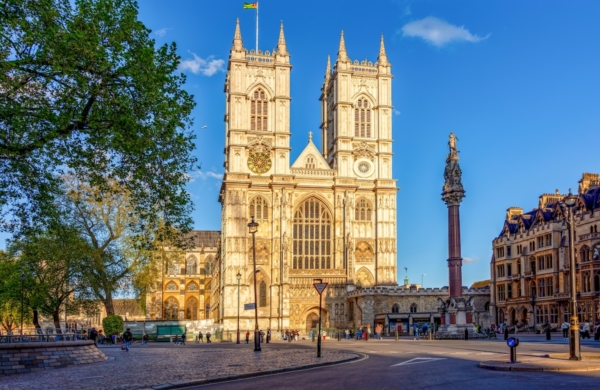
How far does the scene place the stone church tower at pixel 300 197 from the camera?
235ft

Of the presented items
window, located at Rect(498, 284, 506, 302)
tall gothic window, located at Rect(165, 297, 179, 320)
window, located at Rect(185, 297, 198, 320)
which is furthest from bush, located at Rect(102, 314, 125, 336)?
window, located at Rect(185, 297, 198, 320)

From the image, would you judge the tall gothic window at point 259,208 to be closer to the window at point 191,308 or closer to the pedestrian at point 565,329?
the pedestrian at point 565,329

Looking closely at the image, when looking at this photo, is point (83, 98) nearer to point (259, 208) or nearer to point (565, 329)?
point (565, 329)

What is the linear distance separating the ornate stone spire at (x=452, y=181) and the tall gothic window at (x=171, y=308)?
79.1 metres

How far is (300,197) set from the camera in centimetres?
7488

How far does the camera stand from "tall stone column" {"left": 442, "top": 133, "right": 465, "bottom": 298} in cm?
4362

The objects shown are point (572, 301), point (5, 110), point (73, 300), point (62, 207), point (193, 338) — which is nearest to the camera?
point (5, 110)

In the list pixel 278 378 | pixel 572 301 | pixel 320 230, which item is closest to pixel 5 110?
pixel 278 378

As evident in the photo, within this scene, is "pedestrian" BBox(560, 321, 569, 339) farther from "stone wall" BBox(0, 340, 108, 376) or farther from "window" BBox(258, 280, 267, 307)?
"window" BBox(258, 280, 267, 307)

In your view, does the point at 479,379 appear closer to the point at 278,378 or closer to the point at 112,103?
the point at 278,378

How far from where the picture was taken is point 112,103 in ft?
64.0

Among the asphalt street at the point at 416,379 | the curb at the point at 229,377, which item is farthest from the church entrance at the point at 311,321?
the asphalt street at the point at 416,379

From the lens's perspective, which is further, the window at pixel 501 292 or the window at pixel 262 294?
the window at pixel 262 294

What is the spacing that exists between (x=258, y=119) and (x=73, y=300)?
3011 centimetres
